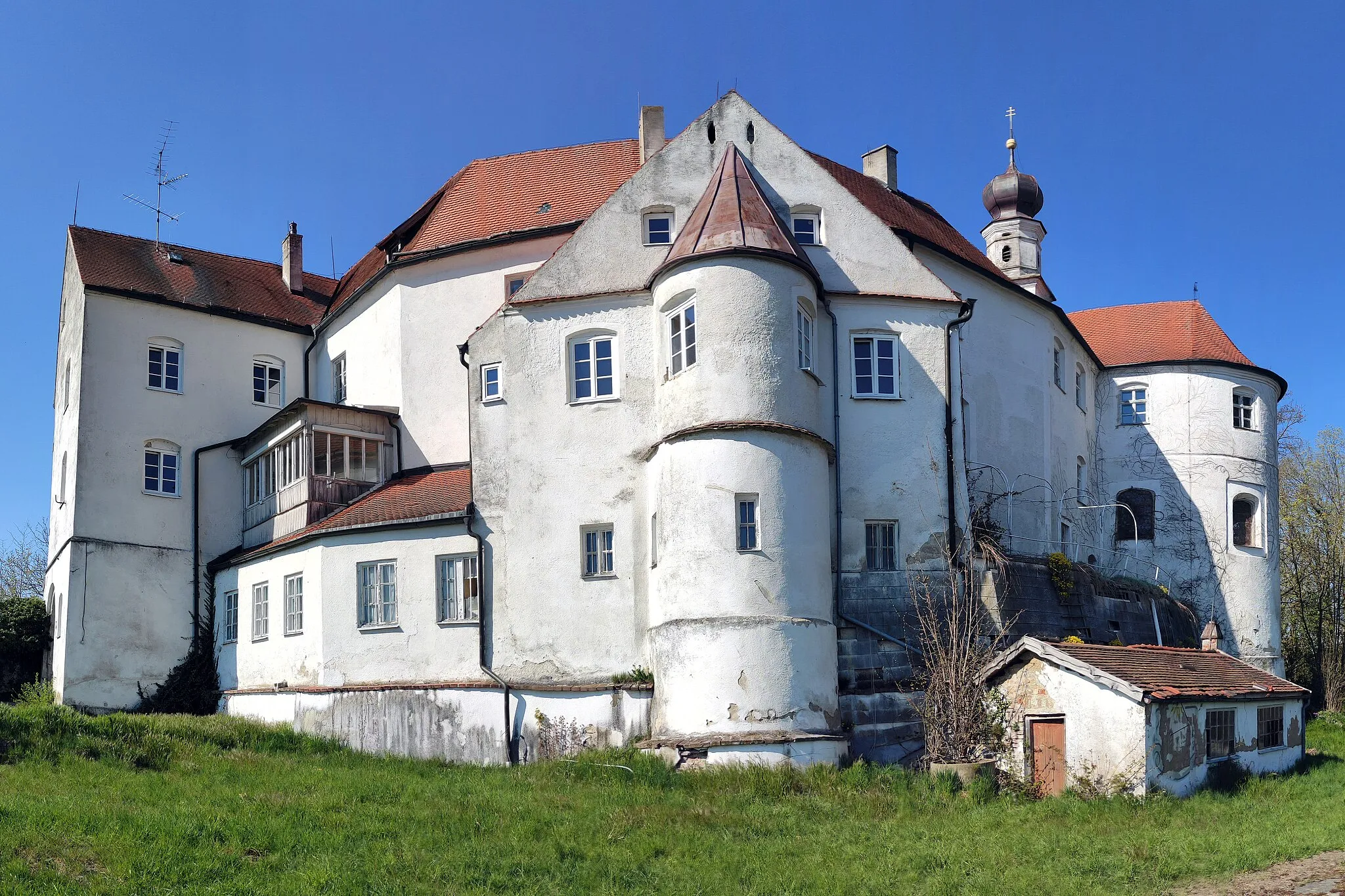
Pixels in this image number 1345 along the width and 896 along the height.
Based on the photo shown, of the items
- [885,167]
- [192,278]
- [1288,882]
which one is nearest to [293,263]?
[192,278]

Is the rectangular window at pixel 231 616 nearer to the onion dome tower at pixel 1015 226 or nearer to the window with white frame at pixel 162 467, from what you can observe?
the window with white frame at pixel 162 467

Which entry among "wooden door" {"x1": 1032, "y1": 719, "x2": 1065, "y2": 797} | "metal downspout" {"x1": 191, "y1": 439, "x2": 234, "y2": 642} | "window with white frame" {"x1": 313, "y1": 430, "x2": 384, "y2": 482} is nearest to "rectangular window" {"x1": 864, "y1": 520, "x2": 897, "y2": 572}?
"wooden door" {"x1": 1032, "y1": 719, "x2": 1065, "y2": 797}

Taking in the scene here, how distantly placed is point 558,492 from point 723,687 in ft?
18.8

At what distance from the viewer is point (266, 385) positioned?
3634cm

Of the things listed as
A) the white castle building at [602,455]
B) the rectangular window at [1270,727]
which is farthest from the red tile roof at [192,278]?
the rectangular window at [1270,727]

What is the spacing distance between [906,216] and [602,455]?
10.9 m

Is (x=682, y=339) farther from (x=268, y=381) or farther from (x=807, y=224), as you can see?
(x=268, y=381)

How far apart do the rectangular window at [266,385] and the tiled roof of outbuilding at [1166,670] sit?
22.0 m

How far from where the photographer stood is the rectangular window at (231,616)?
31.9 meters

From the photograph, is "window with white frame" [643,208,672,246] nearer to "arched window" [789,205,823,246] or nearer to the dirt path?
"arched window" [789,205,823,246]

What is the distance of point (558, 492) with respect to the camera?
25.9 meters

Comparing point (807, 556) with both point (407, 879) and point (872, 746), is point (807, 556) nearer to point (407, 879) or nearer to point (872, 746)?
point (872, 746)

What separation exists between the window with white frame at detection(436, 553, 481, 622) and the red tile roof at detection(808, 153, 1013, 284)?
1162 cm

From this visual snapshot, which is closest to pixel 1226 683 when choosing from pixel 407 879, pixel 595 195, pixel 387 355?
pixel 407 879
